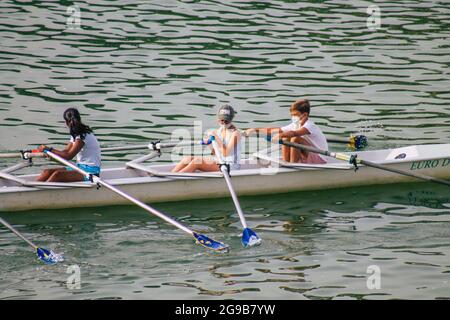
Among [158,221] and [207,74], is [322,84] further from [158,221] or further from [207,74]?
[158,221]

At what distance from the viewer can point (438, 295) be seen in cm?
1345

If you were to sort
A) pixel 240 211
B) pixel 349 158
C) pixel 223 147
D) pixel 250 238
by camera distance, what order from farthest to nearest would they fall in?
1. pixel 223 147
2. pixel 349 158
3. pixel 240 211
4. pixel 250 238

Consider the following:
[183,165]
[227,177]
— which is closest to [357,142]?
[183,165]

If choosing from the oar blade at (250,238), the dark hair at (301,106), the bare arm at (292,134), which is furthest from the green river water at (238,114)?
the dark hair at (301,106)

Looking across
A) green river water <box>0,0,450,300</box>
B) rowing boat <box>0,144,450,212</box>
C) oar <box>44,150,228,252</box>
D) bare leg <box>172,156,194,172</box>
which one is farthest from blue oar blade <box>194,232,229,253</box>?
bare leg <box>172,156,194,172</box>

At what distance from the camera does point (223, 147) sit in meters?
17.5

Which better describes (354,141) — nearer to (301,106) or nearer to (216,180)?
(301,106)

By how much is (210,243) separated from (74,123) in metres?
3.35

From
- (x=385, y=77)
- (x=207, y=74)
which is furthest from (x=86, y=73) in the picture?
(x=385, y=77)

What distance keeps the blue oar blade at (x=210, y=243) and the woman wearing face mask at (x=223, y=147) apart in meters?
2.70

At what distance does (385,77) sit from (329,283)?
472 inches

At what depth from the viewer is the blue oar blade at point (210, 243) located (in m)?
14.8

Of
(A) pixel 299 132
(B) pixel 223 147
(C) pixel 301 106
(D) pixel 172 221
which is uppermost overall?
(C) pixel 301 106
